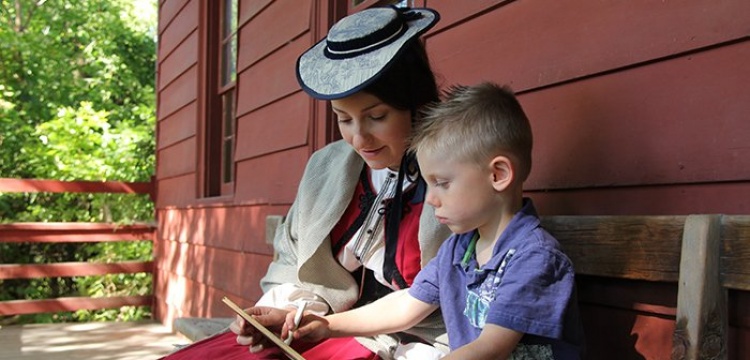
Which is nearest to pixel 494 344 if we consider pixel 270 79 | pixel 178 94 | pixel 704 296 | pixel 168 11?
pixel 704 296

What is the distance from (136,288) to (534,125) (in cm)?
765

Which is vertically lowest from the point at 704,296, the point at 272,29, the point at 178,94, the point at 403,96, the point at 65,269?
the point at 65,269

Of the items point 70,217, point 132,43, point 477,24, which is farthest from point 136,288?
point 477,24

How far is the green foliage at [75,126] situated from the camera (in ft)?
28.8

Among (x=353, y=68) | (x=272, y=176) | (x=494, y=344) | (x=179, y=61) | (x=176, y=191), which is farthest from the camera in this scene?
(x=179, y=61)

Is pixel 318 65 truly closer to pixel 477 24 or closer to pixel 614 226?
pixel 477 24

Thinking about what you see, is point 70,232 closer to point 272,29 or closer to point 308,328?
point 272,29

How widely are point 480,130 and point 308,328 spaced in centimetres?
57

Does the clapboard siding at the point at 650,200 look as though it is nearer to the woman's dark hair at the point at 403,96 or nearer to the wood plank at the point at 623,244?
the wood plank at the point at 623,244

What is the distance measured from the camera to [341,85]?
147cm

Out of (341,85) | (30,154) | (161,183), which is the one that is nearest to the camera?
(341,85)

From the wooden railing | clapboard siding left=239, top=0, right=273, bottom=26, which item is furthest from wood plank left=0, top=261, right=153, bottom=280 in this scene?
clapboard siding left=239, top=0, right=273, bottom=26

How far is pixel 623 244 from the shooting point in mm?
1314

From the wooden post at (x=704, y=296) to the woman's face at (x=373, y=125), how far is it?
621 mm
